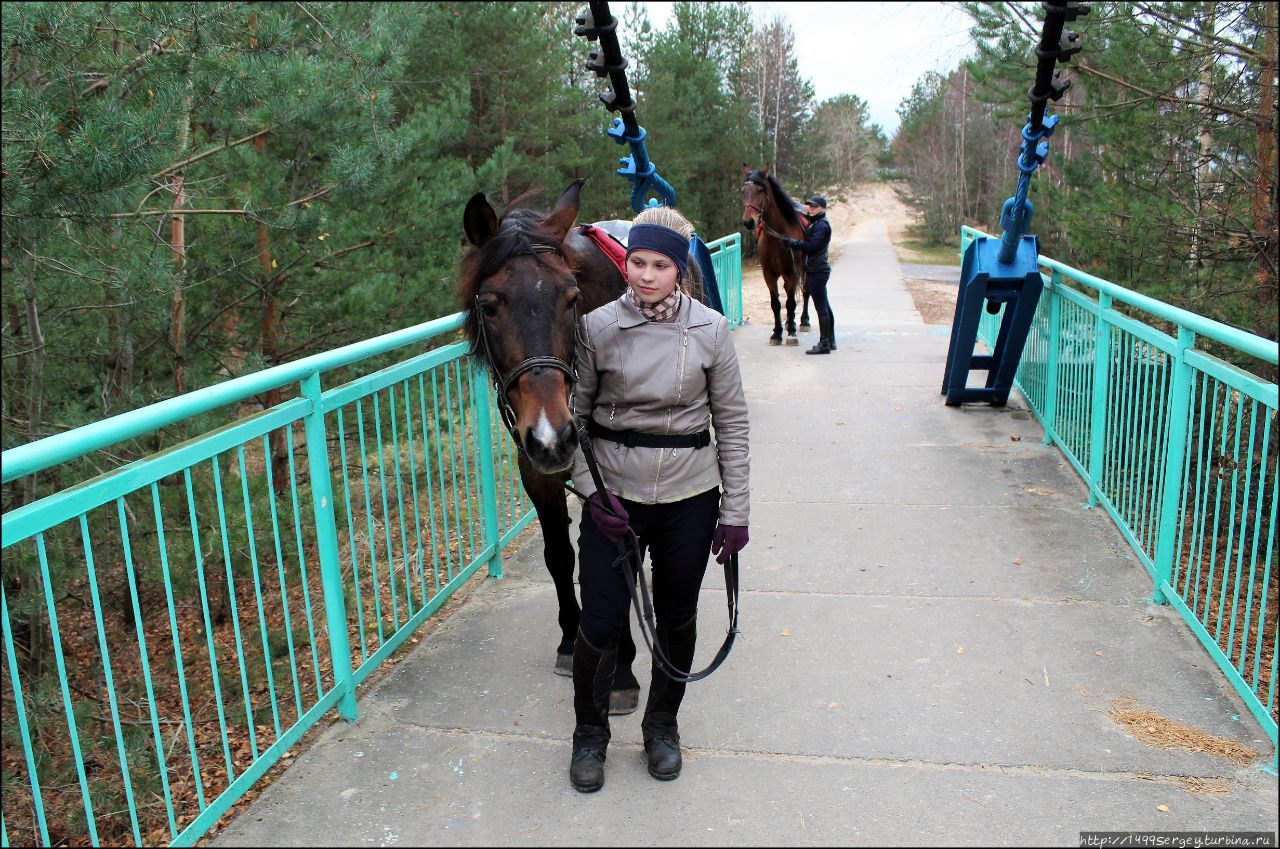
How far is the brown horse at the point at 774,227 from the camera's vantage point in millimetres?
10133

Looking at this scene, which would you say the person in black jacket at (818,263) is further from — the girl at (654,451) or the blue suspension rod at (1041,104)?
the girl at (654,451)

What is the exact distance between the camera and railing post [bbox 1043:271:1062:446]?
6547mm

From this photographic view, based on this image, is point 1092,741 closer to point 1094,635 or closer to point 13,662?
point 1094,635

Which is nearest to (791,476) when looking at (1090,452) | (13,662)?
(1090,452)

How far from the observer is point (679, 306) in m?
2.82

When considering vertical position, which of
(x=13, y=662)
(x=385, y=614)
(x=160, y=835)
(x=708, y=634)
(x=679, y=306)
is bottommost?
(x=160, y=835)

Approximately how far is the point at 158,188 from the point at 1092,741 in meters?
5.75

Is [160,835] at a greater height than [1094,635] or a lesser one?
lesser

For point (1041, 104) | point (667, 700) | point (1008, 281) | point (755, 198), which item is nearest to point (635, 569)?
point (667, 700)

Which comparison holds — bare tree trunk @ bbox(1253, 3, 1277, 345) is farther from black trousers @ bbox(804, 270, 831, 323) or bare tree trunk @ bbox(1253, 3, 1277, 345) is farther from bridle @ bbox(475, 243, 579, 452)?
bridle @ bbox(475, 243, 579, 452)

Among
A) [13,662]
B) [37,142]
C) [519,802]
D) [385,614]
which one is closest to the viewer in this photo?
[13,662]

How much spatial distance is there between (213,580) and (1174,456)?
6760mm

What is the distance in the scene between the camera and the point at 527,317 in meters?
2.79

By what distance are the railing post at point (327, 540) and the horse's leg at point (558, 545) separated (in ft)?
2.25
